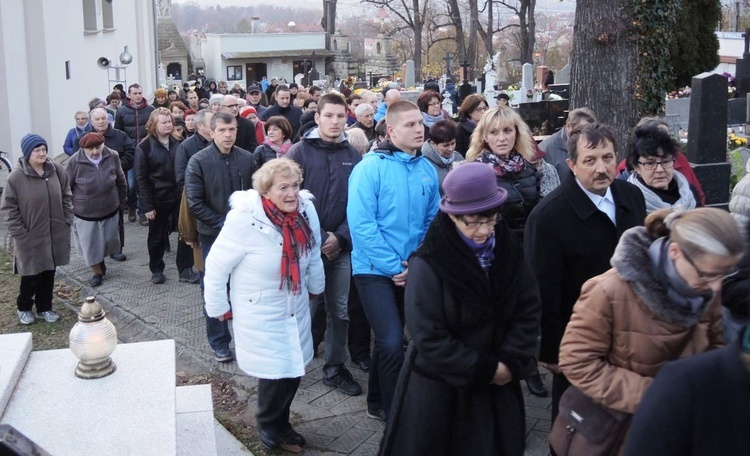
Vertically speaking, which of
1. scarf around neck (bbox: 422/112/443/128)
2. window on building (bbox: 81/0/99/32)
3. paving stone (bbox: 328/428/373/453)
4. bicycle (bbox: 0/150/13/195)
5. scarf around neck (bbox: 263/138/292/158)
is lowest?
paving stone (bbox: 328/428/373/453)

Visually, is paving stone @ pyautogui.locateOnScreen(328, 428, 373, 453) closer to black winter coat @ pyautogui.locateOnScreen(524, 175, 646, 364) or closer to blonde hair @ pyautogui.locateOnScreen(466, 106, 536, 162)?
black winter coat @ pyautogui.locateOnScreen(524, 175, 646, 364)

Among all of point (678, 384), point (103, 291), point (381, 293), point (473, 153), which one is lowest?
point (103, 291)

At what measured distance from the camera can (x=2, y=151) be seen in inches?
499

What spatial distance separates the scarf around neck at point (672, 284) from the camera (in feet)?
9.01

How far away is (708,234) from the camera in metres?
2.46

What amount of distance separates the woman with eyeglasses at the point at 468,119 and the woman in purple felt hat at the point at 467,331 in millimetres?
4280

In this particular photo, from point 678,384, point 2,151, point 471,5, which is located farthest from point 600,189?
point 471,5

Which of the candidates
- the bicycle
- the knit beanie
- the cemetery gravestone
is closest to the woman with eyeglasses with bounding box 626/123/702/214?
the knit beanie

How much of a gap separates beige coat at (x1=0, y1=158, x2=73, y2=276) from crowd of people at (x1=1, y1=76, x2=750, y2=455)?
13 mm

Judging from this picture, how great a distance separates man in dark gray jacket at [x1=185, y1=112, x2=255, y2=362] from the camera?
6273 millimetres

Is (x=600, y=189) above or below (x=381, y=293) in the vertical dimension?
above

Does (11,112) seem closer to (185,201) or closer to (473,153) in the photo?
(185,201)

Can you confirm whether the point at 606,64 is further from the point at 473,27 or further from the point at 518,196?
the point at 473,27

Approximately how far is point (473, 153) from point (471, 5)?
3811cm
